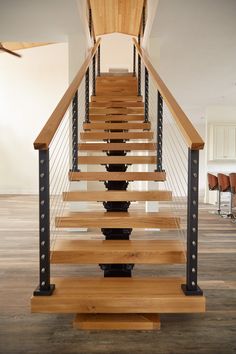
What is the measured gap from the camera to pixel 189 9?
16.9 ft

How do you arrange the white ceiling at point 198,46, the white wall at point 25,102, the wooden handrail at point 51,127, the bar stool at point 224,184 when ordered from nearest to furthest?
the wooden handrail at point 51,127, the white ceiling at point 198,46, the bar stool at point 224,184, the white wall at point 25,102

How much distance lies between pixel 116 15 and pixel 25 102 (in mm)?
4952

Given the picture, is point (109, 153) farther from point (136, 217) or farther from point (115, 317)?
point (115, 317)

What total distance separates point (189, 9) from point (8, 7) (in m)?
2.52

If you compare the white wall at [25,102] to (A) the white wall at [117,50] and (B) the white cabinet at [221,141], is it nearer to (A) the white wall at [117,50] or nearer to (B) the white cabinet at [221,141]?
(A) the white wall at [117,50]

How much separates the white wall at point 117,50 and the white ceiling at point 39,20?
172 inches

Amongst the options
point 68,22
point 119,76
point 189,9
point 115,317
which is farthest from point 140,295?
point 119,76

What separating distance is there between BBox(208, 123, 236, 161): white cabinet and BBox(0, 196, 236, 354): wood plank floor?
5.61m

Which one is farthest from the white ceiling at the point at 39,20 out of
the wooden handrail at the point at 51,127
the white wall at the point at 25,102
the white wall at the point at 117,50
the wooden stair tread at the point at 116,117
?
the white wall at the point at 25,102

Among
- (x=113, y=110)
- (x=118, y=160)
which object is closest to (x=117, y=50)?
(x=113, y=110)

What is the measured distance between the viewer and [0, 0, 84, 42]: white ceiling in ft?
16.8

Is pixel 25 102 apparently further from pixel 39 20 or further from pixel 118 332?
pixel 118 332

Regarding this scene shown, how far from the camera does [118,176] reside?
Answer: 11.6 ft

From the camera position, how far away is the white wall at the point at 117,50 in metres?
10.5
